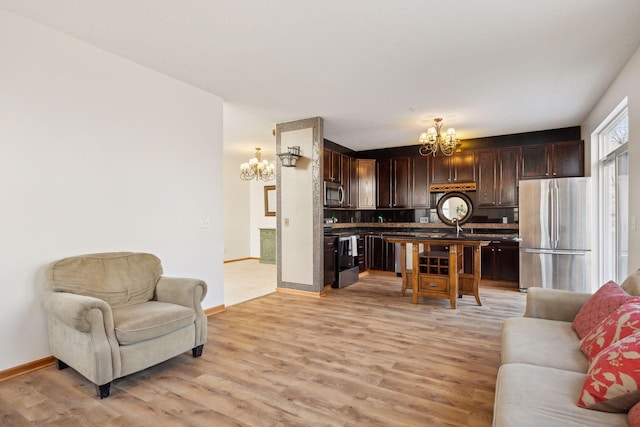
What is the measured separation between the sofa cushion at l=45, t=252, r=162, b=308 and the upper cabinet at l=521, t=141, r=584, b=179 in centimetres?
614

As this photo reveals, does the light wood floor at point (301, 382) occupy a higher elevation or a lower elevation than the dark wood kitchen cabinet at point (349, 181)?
lower

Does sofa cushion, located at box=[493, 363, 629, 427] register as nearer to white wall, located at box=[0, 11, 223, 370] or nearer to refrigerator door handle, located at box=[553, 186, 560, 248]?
white wall, located at box=[0, 11, 223, 370]

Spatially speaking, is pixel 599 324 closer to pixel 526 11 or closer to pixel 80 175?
pixel 526 11

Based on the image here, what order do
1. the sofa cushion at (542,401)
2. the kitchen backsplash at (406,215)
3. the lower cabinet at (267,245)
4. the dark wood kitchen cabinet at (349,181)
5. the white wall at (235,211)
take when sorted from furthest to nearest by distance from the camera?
the white wall at (235,211), the lower cabinet at (267,245), the dark wood kitchen cabinet at (349,181), the kitchen backsplash at (406,215), the sofa cushion at (542,401)

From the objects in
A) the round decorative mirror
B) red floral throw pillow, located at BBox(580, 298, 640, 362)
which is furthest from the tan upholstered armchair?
the round decorative mirror

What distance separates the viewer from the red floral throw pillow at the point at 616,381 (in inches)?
51.4

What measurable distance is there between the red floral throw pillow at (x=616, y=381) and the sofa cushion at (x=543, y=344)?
1.28ft

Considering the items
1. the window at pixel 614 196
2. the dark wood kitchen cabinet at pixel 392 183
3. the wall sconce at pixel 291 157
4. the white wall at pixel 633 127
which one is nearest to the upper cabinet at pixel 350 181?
the dark wood kitchen cabinet at pixel 392 183

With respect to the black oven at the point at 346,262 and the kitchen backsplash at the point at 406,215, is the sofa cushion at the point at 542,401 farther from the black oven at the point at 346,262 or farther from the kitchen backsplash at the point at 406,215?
the kitchen backsplash at the point at 406,215

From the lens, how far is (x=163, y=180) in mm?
3699

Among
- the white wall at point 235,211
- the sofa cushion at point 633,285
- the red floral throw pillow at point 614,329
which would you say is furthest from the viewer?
the white wall at point 235,211

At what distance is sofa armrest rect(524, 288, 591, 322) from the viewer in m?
2.52

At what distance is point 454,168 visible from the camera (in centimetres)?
674

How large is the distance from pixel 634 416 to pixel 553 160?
5.70 meters
